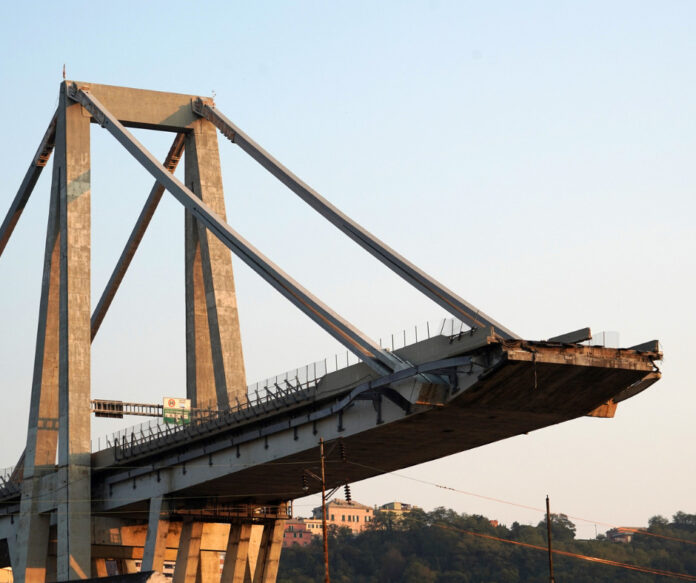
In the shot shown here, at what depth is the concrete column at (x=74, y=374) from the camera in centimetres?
7188

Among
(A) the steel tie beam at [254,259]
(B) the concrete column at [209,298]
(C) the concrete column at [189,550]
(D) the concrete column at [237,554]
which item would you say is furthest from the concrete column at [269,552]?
(A) the steel tie beam at [254,259]

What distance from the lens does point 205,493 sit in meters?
71.1

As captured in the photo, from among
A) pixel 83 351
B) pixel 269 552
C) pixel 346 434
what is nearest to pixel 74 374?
pixel 83 351

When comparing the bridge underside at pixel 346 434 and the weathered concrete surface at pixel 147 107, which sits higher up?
the weathered concrete surface at pixel 147 107

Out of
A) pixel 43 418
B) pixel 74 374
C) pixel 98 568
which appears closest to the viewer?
pixel 74 374

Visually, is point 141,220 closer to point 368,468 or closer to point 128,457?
point 128,457

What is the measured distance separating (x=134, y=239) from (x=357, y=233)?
26200mm

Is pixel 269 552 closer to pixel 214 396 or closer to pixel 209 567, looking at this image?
pixel 209 567

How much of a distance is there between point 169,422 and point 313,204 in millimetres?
14032

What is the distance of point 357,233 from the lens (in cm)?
6419

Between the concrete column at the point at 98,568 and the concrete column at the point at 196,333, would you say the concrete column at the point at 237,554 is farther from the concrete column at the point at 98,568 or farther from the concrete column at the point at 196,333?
the concrete column at the point at 196,333

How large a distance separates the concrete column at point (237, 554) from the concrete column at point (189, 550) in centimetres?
239

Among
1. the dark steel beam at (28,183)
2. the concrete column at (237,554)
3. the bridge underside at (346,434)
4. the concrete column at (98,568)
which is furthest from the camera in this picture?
the dark steel beam at (28,183)

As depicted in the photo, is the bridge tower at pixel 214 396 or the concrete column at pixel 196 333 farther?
the concrete column at pixel 196 333
